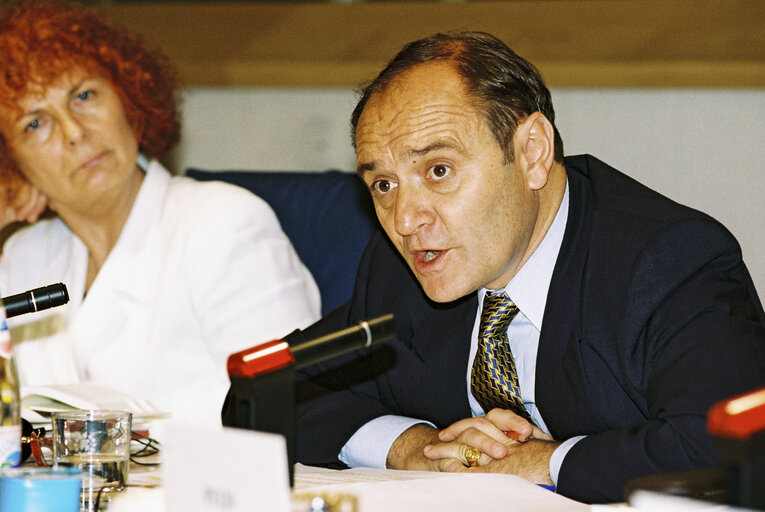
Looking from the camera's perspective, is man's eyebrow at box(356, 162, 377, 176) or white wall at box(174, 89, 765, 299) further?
white wall at box(174, 89, 765, 299)

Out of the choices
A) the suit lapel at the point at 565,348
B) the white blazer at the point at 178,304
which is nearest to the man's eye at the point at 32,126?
the white blazer at the point at 178,304

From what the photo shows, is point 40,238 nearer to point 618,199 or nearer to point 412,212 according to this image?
point 412,212

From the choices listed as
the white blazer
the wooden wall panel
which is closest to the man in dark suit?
the white blazer

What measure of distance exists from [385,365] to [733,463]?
3.40ft

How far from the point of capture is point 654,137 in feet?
8.07

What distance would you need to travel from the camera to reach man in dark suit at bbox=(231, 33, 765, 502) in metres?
1.20

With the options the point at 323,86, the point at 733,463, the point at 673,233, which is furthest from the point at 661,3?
the point at 733,463

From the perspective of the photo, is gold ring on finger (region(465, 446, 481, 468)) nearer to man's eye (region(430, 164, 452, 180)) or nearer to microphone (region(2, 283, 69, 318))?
man's eye (region(430, 164, 452, 180))

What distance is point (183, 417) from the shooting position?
198 cm

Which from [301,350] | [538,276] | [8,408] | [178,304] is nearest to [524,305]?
[538,276]

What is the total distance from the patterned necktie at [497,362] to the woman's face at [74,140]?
109cm

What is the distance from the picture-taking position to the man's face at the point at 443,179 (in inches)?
54.7

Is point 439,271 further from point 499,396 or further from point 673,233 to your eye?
point 673,233

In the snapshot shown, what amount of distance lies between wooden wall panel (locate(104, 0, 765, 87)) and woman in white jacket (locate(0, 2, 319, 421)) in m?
0.74
